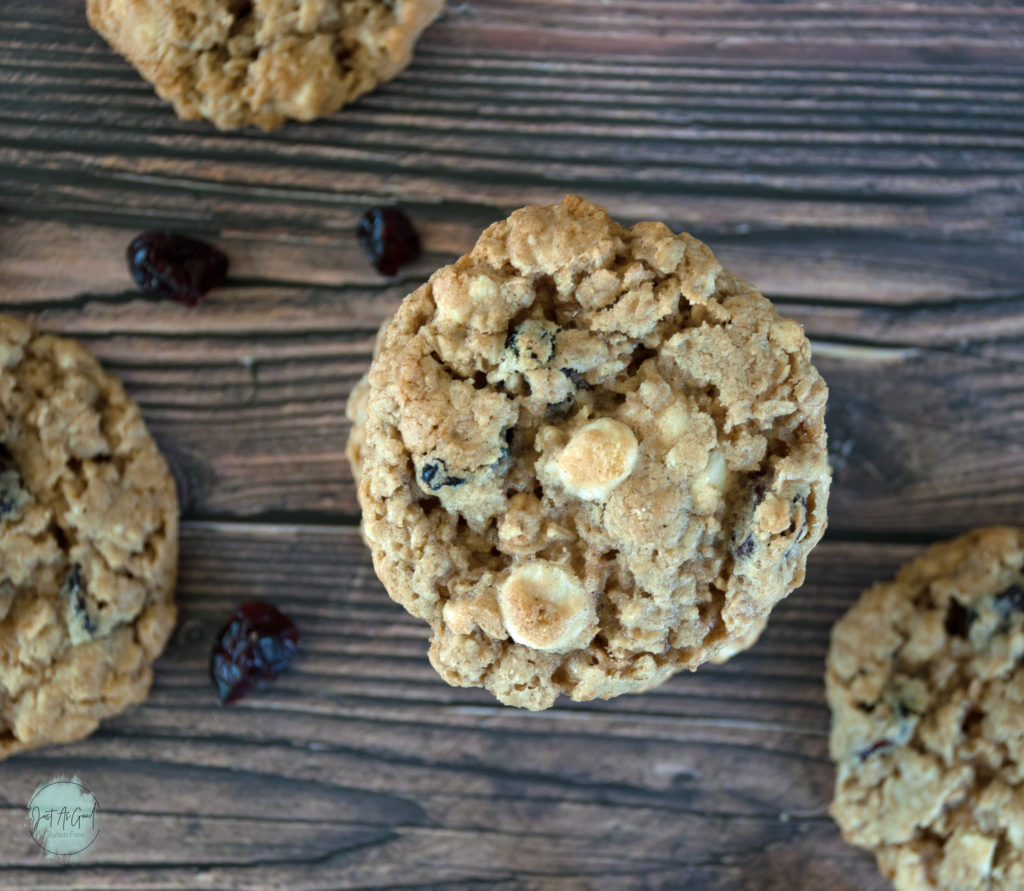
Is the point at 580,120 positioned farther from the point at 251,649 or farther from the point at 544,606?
the point at 251,649

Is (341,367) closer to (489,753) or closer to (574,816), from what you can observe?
(489,753)

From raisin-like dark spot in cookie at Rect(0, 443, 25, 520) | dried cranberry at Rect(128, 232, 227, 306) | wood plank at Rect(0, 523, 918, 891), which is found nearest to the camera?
raisin-like dark spot in cookie at Rect(0, 443, 25, 520)

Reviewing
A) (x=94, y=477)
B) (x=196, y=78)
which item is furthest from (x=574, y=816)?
(x=196, y=78)

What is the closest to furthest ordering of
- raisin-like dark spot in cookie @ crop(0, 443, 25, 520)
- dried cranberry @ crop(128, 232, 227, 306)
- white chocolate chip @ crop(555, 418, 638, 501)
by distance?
white chocolate chip @ crop(555, 418, 638, 501) → raisin-like dark spot in cookie @ crop(0, 443, 25, 520) → dried cranberry @ crop(128, 232, 227, 306)

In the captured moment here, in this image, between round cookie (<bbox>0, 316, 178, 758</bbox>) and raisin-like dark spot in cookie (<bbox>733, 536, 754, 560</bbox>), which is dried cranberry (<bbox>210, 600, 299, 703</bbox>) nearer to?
round cookie (<bbox>0, 316, 178, 758</bbox>)

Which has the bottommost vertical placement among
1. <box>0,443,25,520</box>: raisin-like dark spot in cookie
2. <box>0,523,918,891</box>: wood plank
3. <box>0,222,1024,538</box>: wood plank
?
<box>0,523,918,891</box>: wood plank

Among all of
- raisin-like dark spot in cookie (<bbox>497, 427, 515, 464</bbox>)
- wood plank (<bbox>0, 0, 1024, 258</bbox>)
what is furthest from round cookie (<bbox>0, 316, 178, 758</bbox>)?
raisin-like dark spot in cookie (<bbox>497, 427, 515, 464</bbox>)

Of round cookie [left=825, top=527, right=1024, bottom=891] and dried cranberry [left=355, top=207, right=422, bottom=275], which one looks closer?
round cookie [left=825, top=527, right=1024, bottom=891]
